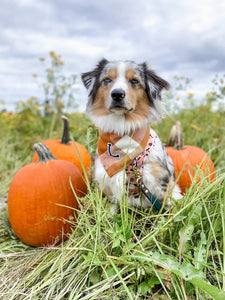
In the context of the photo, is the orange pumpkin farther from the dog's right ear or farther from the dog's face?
the dog's right ear

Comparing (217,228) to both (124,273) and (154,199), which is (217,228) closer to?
(154,199)

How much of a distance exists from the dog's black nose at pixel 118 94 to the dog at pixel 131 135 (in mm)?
21

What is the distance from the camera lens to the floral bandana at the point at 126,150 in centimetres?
235

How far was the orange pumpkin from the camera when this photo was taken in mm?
2611

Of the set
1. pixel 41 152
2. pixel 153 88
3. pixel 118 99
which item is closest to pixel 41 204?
pixel 41 152

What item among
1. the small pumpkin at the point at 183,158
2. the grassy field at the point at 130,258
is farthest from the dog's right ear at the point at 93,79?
the small pumpkin at the point at 183,158

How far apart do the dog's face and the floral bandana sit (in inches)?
3.7

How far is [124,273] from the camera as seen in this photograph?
1869 millimetres

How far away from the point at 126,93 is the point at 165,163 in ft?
2.39

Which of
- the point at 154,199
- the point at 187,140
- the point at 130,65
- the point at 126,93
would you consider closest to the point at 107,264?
the point at 154,199

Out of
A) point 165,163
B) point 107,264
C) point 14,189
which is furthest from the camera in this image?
point 14,189

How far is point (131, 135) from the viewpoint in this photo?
8.02 ft

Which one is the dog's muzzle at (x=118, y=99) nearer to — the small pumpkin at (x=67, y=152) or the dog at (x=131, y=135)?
the dog at (x=131, y=135)

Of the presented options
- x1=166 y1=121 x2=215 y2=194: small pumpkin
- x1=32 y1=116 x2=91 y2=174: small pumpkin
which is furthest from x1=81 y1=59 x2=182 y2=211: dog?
x1=32 y1=116 x2=91 y2=174: small pumpkin
